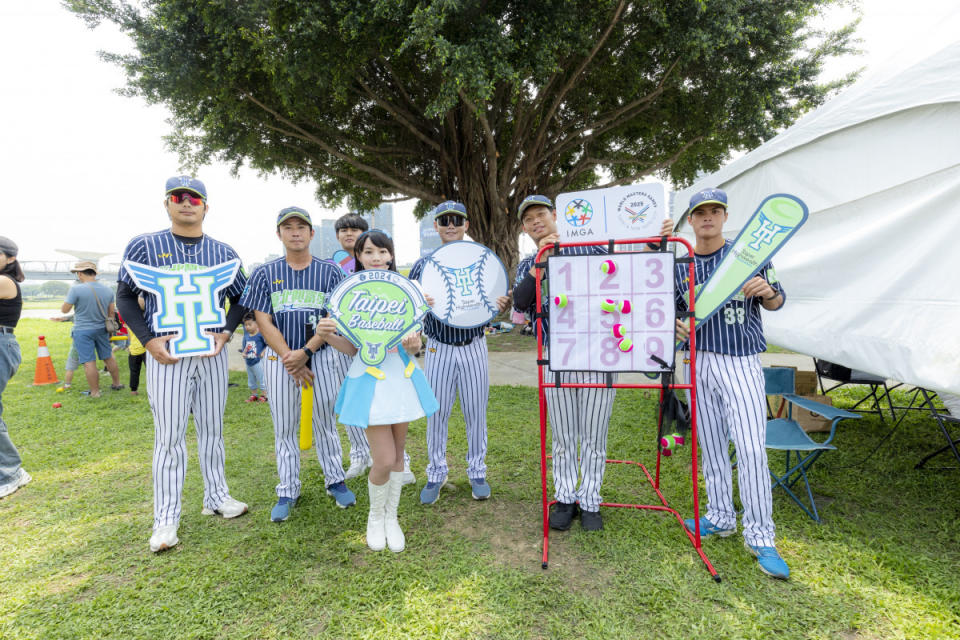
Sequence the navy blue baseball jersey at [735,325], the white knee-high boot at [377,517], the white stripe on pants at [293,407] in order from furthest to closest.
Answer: the white stripe on pants at [293,407] < the white knee-high boot at [377,517] < the navy blue baseball jersey at [735,325]

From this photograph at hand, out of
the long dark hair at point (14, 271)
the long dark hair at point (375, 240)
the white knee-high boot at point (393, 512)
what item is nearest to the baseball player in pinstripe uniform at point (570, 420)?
the long dark hair at point (375, 240)

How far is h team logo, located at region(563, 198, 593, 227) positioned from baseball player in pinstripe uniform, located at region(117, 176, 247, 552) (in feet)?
7.31

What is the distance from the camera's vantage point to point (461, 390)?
349cm

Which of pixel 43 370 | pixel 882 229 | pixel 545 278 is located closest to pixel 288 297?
pixel 545 278

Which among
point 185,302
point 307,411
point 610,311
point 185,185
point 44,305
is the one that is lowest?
point 307,411

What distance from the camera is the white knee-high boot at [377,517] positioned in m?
2.94

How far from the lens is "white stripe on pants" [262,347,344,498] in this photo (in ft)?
10.7

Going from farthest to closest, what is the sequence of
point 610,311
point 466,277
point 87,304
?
1. point 87,304
2. point 466,277
3. point 610,311

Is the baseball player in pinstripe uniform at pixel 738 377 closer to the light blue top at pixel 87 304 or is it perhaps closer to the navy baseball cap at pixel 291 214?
the navy baseball cap at pixel 291 214

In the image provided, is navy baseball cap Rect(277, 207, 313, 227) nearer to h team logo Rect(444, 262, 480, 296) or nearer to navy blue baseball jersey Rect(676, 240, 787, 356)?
h team logo Rect(444, 262, 480, 296)

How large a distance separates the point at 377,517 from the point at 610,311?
6.47 ft

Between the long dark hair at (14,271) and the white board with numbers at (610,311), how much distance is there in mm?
4449

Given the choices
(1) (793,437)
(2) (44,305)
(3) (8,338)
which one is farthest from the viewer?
(2) (44,305)

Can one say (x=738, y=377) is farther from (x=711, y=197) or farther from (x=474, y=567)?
(x=474, y=567)
